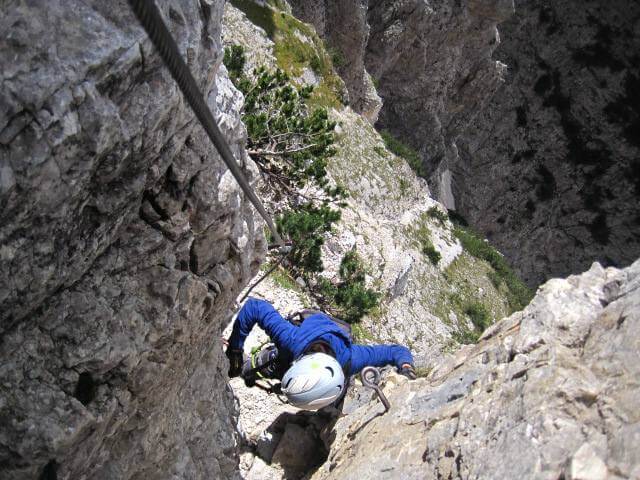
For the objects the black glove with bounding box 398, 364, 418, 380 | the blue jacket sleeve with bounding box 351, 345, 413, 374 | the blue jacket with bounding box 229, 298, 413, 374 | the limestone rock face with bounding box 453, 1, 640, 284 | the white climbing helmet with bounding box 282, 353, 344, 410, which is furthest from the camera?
the limestone rock face with bounding box 453, 1, 640, 284

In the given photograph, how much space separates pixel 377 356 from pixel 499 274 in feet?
69.1

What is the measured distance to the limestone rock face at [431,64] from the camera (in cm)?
2672

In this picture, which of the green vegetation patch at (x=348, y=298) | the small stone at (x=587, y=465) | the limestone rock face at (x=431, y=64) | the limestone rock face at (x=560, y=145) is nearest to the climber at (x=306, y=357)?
the small stone at (x=587, y=465)

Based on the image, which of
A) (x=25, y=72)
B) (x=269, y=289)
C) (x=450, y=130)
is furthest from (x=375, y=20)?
(x=25, y=72)

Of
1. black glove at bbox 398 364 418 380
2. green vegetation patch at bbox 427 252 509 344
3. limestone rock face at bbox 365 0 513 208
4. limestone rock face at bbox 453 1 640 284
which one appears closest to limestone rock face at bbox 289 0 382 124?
limestone rock face at bbox 365 0 513 208

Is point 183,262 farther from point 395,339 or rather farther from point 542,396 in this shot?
point 395,339

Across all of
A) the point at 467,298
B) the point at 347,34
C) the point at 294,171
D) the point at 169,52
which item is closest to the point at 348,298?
the point at 294,171

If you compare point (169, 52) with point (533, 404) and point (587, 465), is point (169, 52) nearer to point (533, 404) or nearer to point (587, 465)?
point (587, 465)

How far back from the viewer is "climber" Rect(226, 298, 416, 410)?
472cm

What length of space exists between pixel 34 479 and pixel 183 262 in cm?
165

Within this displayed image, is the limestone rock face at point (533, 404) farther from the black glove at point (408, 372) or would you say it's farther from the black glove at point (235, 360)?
the black glove at point (235, 360)

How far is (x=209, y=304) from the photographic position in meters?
4.36

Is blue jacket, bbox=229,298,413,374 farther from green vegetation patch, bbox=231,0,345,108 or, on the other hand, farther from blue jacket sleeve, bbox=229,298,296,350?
green vegetation patch, bbox=231,0,345,108

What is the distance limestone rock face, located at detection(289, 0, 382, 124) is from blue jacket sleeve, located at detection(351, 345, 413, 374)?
17.7 metres
